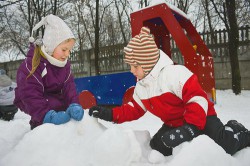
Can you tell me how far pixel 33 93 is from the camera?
2.15 m

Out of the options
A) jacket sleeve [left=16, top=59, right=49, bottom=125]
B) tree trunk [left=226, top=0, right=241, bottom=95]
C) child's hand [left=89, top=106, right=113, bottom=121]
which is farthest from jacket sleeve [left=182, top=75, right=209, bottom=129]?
tree trunk [left=226, top=0, right=241, bottom=95]

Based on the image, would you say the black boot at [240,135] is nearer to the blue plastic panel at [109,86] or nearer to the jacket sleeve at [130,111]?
the jacket sleeve at [130,111]

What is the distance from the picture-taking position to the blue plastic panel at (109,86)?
4.91m

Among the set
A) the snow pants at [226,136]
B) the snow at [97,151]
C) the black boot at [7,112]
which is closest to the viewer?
the snow at [97,151]

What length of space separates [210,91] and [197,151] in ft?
12.0

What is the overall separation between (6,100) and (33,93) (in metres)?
4.02

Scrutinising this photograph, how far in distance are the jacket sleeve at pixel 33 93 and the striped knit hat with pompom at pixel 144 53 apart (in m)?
0.76

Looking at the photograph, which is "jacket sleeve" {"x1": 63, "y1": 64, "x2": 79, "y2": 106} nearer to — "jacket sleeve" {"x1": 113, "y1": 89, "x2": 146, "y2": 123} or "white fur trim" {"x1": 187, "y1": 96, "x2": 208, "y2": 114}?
"jacket sleeve" {"x1": 113, "y1": 89, "x2": 146, "y2": 123}

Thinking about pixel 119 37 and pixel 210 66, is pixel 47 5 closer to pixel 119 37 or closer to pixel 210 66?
pixel 210 66

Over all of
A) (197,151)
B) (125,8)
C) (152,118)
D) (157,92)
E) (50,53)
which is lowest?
(152,118)

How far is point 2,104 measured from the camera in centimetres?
571

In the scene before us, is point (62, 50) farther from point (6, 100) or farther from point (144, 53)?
point (6, 100)

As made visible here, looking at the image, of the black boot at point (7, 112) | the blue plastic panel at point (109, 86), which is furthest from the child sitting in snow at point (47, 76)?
the black boot at point (7, 112)

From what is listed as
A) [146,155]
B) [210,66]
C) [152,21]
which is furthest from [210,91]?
[146,155]
